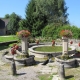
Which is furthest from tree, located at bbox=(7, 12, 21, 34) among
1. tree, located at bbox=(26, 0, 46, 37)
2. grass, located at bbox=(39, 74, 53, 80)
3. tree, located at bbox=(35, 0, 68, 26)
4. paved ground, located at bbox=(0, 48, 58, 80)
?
grass, located at bbox=(39, 74, 53, 80)

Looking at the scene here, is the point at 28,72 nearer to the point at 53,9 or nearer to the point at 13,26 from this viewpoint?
the point at 53,9

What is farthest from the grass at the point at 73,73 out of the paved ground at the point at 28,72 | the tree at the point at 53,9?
the tree at the point at 53,9

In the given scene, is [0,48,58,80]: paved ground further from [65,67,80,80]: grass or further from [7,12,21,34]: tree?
[7,12,21,34]: tree

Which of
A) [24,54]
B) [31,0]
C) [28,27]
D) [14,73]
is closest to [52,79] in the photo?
[14,73]

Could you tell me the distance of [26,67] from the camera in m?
13.7

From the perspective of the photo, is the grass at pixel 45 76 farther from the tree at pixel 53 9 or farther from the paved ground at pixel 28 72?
the tree at pixel 53 9

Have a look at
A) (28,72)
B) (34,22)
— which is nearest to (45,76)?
(28,72)

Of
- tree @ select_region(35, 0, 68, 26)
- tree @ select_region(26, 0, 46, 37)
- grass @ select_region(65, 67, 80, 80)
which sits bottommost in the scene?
grass @ select_region(65, 67, 80, 80)

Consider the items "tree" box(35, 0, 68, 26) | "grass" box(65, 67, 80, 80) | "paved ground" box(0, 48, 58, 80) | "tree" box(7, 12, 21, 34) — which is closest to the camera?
"grass" box(65, 67, 80, 80)

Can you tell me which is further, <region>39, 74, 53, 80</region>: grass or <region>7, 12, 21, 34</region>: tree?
<region>7, 12, 21, 34</region>: tree

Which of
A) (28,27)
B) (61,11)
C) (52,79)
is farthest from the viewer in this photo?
(61,11)

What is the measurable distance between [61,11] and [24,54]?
32165mm

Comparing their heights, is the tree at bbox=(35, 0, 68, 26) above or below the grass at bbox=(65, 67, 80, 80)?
above

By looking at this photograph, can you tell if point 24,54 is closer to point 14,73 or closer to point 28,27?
point 14,73
